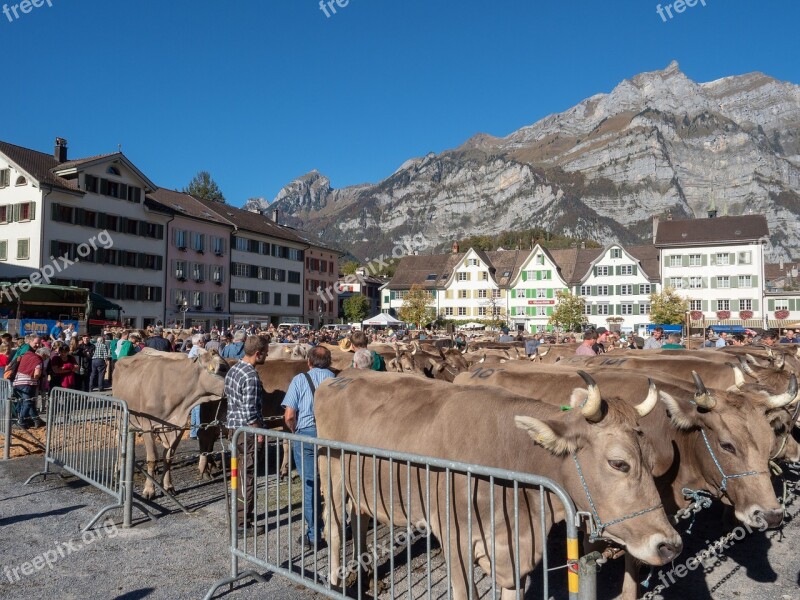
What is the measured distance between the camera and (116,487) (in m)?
7.60

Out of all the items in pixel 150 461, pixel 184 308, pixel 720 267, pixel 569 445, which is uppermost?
pixel 720 267

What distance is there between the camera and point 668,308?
196 ft

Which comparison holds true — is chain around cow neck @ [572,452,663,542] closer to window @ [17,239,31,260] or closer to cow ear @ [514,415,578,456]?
cow ear @ [514,415,578,456]

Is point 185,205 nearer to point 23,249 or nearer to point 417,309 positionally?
point 23,249

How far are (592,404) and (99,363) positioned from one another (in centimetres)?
1793

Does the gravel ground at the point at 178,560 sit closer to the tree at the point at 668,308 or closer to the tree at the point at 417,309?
the tree at the point at 668,308

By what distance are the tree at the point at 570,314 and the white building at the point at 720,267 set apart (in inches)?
394

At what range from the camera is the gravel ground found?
5203 mm

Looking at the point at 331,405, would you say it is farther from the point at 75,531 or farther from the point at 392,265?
the point at 392,265

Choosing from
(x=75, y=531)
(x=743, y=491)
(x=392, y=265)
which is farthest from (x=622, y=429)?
(x=392, y=265)

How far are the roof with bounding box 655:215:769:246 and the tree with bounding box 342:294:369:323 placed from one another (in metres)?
39.5
